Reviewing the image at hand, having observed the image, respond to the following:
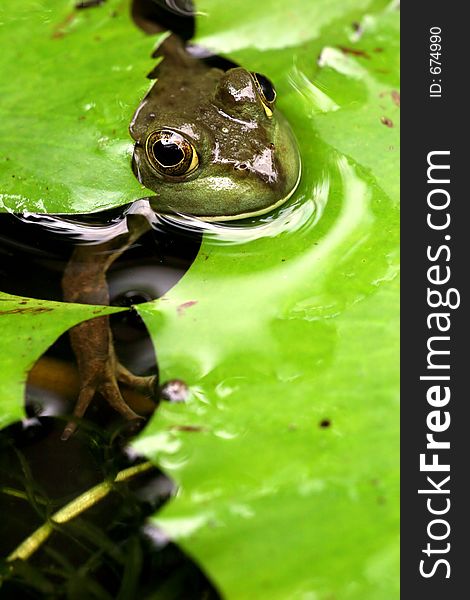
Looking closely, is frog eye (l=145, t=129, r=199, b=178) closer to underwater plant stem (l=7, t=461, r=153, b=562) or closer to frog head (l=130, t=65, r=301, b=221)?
frog head (l=130, t=65, r=301, b=221)

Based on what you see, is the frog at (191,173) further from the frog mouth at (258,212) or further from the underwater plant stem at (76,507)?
the underwater plant stem at (76,507)

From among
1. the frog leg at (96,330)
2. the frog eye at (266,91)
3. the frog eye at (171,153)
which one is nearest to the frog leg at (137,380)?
the frog leg at (96,330)

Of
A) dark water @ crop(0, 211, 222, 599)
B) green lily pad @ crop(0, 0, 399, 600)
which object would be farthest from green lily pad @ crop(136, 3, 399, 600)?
dark water @ crop(0, 211, 222, 599)

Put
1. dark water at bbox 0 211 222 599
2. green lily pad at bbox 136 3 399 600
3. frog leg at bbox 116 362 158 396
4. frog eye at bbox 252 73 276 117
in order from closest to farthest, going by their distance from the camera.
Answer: green lily pad at bbox 136 3 399 600 → dark water at bbox 0 211 222 599 → frog leg at bbox 116 362 158 396 → frog eye at bbox 252 73 276 117

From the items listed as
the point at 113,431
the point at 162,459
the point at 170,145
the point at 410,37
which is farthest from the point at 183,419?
the point at 410,37

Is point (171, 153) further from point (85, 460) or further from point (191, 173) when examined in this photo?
point (85, 460)

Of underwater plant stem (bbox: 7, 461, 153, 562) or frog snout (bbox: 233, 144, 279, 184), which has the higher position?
frog snout (bbox: 233, 144, 279, 184)
